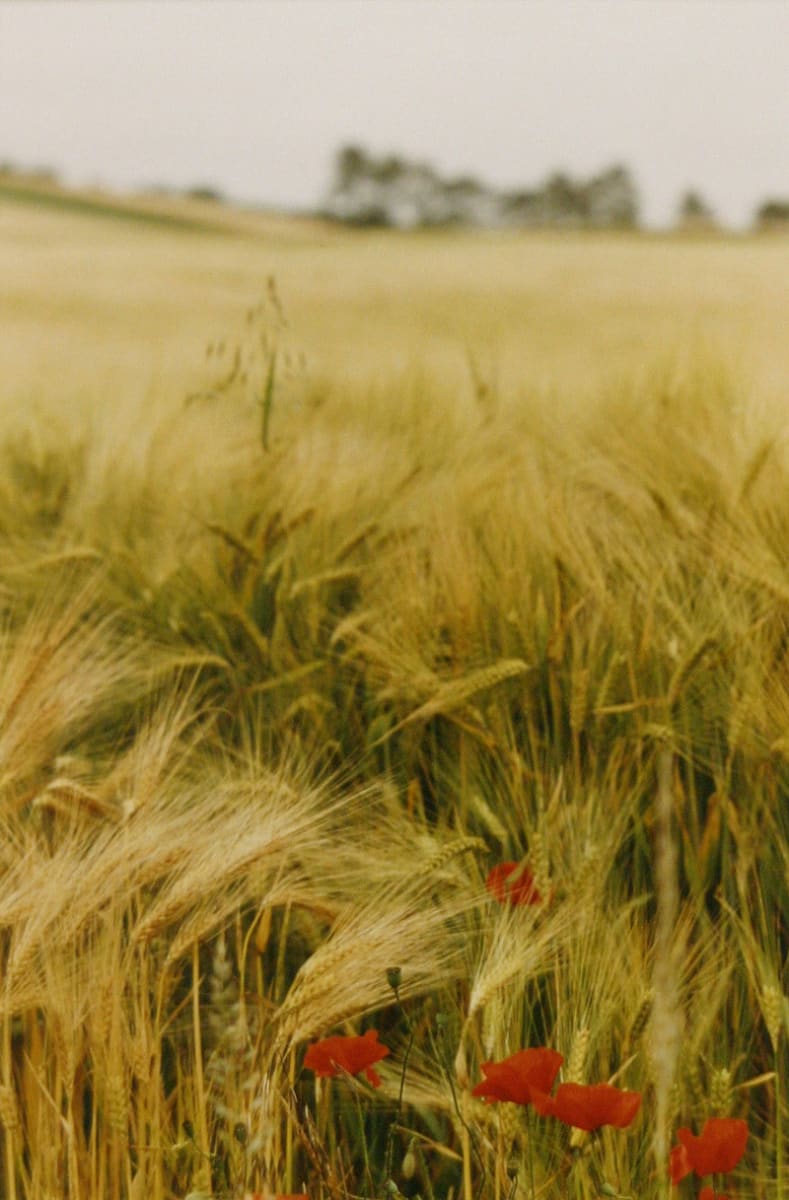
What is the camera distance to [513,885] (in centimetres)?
76

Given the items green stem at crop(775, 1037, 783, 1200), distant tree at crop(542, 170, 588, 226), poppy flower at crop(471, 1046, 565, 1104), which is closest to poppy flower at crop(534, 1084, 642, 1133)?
poppy flower at crop(471, 1046, 565, 1104)

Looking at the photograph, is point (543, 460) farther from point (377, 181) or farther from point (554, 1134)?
point (377, 181)

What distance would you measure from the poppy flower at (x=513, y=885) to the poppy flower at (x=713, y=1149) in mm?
157

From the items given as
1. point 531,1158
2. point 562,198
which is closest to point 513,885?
point 531,1158

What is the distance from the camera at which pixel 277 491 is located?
1207 mm

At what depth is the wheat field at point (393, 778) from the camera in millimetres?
674

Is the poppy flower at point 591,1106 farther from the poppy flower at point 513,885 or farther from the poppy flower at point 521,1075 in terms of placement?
the poppy flower at point 513,885

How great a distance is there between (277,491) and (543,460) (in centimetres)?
26

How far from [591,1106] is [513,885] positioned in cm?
21

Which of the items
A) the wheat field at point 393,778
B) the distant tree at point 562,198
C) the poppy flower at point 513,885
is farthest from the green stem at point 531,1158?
the distant tree at point 562,198

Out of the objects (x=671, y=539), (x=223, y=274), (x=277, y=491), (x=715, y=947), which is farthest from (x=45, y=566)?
(x=223, y=274)

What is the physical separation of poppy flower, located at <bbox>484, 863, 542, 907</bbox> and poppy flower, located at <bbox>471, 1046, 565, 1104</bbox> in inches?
5.1

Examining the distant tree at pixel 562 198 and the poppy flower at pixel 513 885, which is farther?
the distant tree at pixel 562 198

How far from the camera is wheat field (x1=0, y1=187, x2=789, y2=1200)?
0.67 metres
